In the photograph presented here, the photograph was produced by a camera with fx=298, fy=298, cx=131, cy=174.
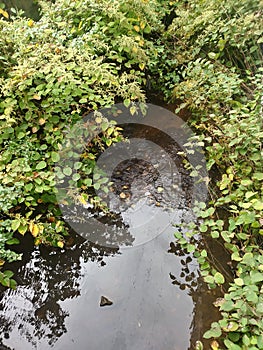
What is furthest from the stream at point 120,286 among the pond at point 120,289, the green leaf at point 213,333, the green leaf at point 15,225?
the green leaf at point 15,225

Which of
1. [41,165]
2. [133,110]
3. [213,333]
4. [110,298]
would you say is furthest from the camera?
[133,110]

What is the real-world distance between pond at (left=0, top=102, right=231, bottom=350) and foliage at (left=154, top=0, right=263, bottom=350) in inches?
7.6

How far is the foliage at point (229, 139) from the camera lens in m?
1.71

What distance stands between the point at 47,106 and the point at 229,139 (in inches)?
62.7

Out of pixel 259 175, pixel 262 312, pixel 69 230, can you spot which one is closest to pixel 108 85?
pixel 69 230

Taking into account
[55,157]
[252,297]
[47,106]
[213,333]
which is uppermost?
[47,106]

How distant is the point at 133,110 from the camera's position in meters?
2.76

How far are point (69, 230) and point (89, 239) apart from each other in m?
0.19

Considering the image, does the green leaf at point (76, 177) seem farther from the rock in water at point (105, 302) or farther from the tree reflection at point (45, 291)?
the rock in water at point (105, 302)

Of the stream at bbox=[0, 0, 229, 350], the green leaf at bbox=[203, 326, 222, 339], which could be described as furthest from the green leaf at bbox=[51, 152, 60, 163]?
the green leaf at bbox=[203, 326, 222, 339]

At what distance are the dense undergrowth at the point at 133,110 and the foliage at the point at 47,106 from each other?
1cm

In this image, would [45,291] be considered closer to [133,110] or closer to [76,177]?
[76,177]

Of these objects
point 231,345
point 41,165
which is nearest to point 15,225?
point 41,165

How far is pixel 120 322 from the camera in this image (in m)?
2.03
